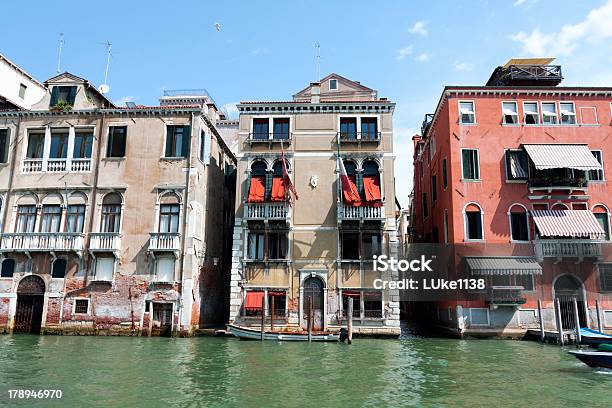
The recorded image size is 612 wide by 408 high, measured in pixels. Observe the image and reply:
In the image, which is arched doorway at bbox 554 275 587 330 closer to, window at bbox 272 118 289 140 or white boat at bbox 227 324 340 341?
white boat at bbox 227 324 340 341

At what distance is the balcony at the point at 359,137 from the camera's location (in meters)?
24.1

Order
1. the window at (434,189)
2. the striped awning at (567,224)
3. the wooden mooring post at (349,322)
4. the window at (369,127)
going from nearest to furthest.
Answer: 1. the wooden mooring post at (349,322)
2. the striped awning at (567,224)
3. the window at (369,127)
4. the window at (434,189)

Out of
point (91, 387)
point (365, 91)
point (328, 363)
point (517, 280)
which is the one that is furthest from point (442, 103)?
point (91, 387)

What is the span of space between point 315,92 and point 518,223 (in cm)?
1198

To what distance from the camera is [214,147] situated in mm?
26578

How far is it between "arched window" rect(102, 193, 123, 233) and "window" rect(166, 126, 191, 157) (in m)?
3.25

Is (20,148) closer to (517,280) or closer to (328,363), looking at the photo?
(328,363)

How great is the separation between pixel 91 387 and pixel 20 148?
17.1m

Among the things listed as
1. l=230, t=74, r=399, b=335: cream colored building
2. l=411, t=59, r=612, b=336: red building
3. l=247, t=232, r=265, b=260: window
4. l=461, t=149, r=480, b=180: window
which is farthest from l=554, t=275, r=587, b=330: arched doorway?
l=247, t=232, r=265, b=260: window

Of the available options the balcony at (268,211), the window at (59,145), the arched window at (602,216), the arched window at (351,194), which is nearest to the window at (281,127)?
the balcony at (268,211)

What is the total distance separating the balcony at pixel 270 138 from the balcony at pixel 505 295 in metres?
11.9

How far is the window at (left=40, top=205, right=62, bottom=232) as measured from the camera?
76.1 ft

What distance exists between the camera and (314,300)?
→ 23.2 m

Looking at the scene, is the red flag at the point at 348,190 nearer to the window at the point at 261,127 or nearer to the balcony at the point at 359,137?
the balcony at the point at 359,137
